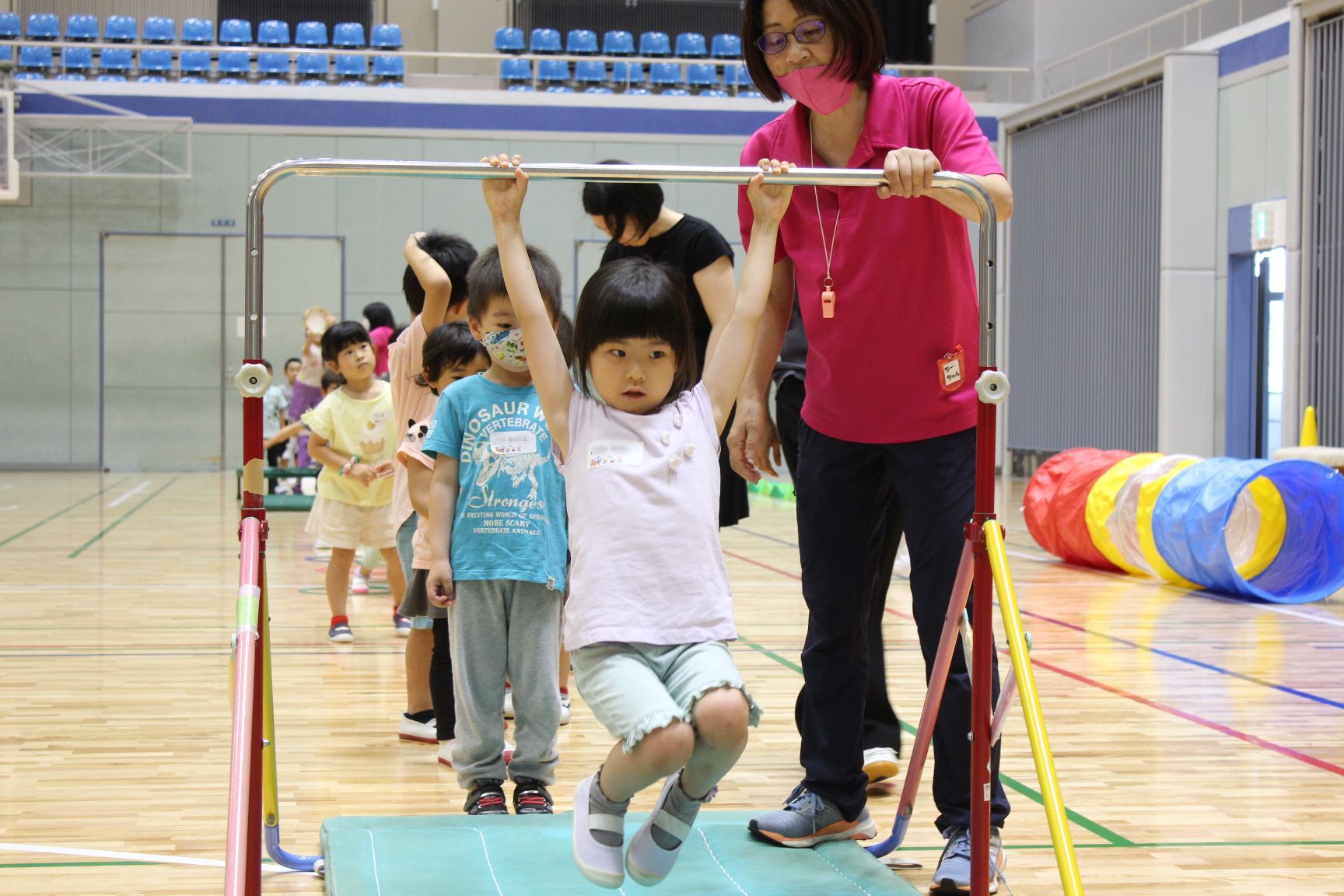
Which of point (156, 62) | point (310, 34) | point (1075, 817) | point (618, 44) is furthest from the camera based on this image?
point (618, 44)

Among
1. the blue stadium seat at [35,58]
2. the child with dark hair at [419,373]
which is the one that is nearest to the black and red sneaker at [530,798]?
the child with dark hair at [419,373]

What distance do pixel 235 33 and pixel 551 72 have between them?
12.9ft

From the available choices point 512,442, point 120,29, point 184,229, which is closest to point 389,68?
point 184,229

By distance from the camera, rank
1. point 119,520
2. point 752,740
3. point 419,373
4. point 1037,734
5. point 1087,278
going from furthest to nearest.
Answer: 1. point 1087,278
2. point 119,520
3. point 419,373
4. point 752,740
5. point 1037,734

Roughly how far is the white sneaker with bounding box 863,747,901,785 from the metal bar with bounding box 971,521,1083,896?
117 cm

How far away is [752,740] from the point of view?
387cm

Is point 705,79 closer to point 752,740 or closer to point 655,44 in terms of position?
point 655,44

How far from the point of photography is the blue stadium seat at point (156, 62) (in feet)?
52.2

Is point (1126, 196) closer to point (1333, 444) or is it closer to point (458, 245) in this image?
point (1333, 444)

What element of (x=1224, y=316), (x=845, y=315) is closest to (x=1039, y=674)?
(x=845, y=315)

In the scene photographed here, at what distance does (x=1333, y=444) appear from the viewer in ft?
34.8

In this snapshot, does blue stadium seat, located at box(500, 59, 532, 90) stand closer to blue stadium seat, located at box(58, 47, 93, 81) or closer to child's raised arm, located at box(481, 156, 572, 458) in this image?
blue stadium seat, located at box(58, 47, 93, 81)

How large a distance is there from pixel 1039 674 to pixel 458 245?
2389 millimetres

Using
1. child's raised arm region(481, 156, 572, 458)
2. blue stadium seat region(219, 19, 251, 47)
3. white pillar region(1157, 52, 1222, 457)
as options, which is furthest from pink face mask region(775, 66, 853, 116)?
blue stadium seat region(219, 19, 251, 47)
